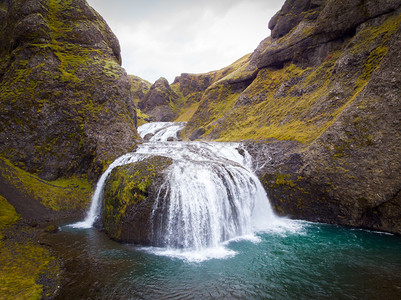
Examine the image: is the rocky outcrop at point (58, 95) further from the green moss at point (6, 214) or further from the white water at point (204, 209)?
the white water at point (204, 209)

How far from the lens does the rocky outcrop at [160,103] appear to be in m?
71.4

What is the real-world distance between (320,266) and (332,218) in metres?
5.35

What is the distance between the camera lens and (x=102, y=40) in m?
24.7

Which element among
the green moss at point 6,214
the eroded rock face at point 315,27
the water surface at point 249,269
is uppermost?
the eroded rock face at point 315,27

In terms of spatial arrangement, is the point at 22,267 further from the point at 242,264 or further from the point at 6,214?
the point at 242,264

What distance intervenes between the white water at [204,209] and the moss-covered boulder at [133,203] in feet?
1.45

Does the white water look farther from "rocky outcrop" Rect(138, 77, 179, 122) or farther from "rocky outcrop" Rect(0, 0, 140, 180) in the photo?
"rocky outcrop" Rect(138, 77, 179, 122)

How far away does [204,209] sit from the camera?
10.9 m

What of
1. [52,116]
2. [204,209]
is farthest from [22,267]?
[52,116]

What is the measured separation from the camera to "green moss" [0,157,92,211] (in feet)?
45.0

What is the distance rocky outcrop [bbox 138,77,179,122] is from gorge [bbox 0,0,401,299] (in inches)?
1830

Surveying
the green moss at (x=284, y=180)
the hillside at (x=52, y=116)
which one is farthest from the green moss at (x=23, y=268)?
the green moss at (x=284, y=180)

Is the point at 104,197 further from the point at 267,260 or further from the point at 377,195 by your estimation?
the point at 377,195

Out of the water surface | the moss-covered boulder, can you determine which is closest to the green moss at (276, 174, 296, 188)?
the water surface
